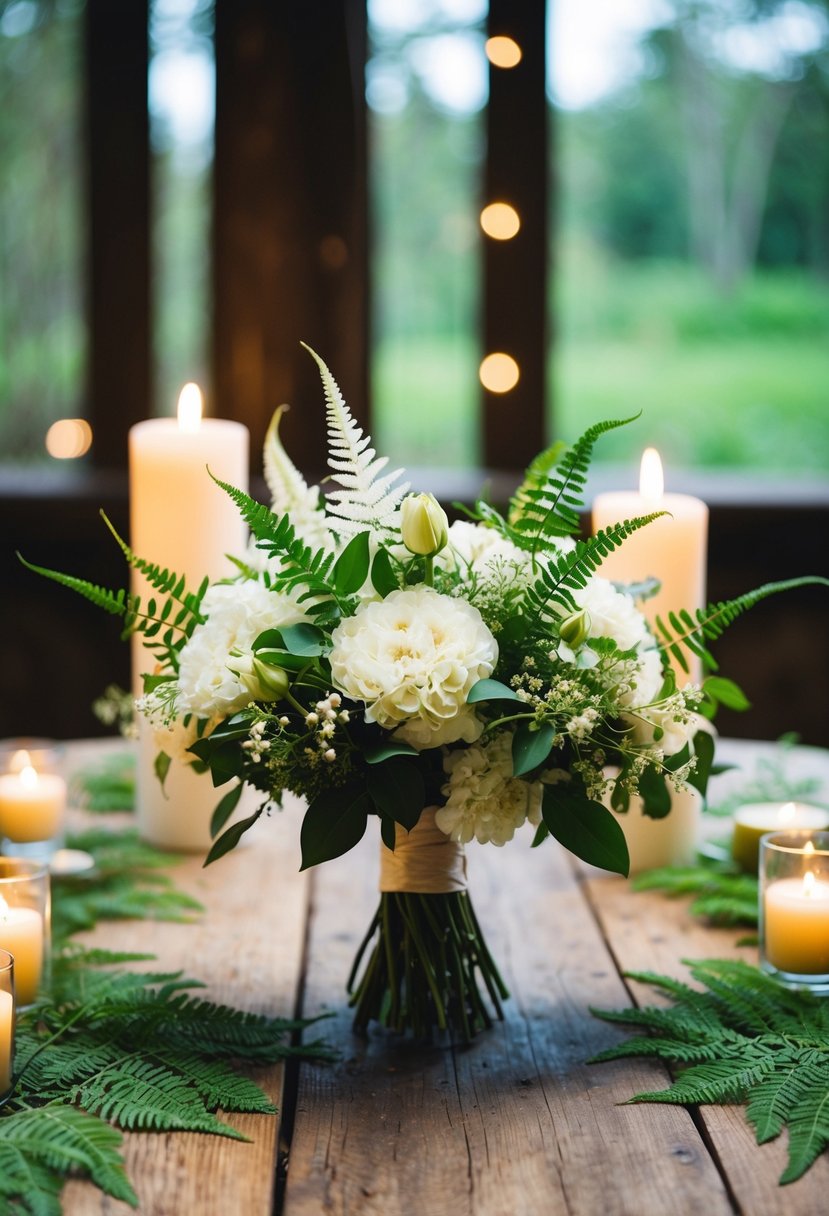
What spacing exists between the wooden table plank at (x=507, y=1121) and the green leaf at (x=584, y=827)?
0.17m

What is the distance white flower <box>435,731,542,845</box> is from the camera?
904 millimetres

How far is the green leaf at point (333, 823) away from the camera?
35.0 inches

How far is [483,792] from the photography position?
2.96 ft

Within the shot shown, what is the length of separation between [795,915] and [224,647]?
489 millimetres

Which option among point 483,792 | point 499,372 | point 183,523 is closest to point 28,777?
point 183,523

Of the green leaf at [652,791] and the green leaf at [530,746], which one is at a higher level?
the green leaf at [530,746]

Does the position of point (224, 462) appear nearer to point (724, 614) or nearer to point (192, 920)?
point (192, 920)

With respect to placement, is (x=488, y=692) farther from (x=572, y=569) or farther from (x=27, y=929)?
(x=27, y=929)

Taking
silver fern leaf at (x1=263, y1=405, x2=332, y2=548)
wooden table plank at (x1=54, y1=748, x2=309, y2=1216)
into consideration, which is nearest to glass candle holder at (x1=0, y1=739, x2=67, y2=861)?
wooden table plank at (x1=54, y1=748, x2=309, y2=1216)

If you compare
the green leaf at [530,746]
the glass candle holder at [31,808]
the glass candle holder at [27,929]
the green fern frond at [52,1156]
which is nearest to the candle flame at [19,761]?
the glass candle holder at [31,808]

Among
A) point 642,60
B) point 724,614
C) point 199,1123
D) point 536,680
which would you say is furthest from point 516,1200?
point 642,60

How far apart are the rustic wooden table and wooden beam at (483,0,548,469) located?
1388 millimetres

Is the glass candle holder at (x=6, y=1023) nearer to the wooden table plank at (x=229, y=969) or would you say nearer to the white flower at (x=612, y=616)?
the wooden table plank at (x=229, y=969)

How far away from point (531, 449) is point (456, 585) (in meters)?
1.66
